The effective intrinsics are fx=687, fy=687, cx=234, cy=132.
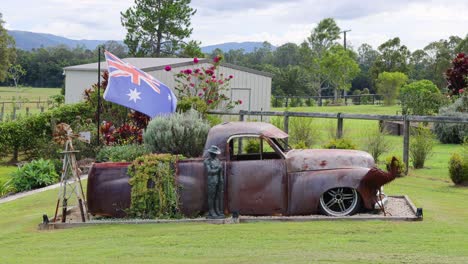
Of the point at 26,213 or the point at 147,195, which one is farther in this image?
the point at 26,213

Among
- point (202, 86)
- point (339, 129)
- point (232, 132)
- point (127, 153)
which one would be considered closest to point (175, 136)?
point (127, 153)

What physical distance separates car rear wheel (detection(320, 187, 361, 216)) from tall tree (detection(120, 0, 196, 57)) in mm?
53479

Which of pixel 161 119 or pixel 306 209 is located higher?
pixel 161 119

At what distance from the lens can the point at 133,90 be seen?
49.5 feet

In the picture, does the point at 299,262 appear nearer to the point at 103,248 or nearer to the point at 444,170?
the point at 103,248

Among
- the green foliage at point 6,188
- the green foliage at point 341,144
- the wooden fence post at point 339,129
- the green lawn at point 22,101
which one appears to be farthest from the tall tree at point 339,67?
the green foliage at point 6,188

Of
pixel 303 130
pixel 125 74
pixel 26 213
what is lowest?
pixel 26 213

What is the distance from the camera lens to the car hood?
1071 centimetres

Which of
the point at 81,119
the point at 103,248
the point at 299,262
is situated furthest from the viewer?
the point at 81,119

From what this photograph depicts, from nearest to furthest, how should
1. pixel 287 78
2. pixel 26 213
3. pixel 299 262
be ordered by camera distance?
pixel 299 262 < pixel 26 213 < pixel 287 78

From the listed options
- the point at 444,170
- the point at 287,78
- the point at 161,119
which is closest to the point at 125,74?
the point at 161,119

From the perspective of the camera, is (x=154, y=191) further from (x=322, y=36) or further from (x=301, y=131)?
(x=322, y=36)

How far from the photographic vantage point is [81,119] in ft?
75.2

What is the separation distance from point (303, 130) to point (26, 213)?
864cm
